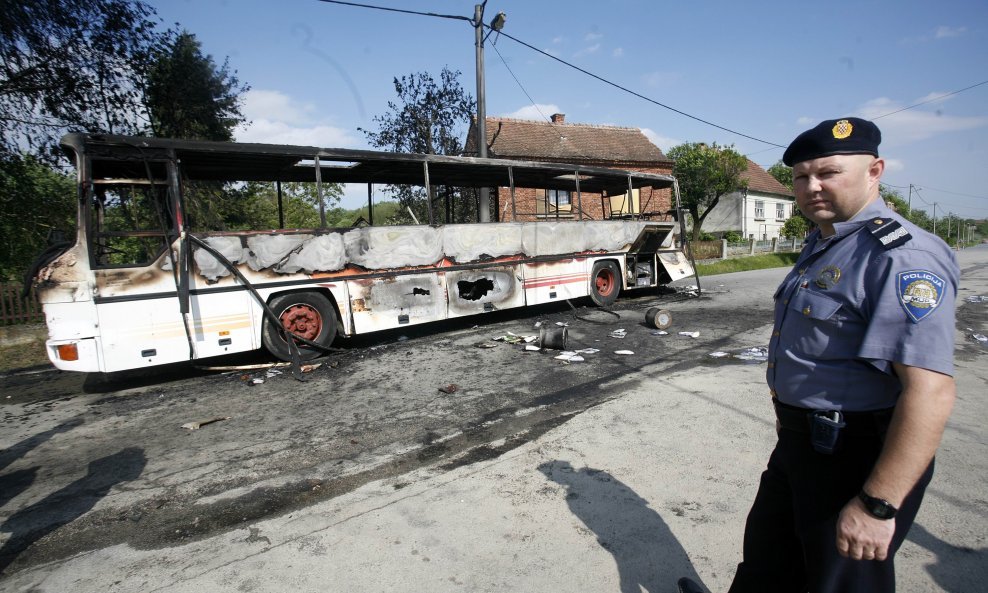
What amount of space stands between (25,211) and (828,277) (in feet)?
46.0

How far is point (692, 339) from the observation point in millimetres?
7211

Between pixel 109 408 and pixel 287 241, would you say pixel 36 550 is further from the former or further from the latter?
pixel 287 241

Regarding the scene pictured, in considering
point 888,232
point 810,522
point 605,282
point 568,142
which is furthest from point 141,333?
point 568,142

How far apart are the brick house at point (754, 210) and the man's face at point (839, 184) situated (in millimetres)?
37987

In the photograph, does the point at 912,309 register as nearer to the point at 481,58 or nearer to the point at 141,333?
the point at 141,333

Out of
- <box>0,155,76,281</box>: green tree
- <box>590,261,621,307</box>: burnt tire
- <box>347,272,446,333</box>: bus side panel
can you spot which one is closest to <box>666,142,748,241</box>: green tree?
<box>590,261,621,307</box>: burnt tire

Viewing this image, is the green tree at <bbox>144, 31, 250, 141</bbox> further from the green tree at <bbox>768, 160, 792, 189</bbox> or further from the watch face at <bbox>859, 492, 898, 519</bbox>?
the green tree at <bbox>768, 160, 792, 189</bbox>

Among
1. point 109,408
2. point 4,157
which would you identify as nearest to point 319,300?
point 109,408

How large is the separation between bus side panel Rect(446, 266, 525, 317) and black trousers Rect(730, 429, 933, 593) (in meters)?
6.49

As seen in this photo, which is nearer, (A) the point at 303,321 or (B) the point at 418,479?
(B) the point at 418,479

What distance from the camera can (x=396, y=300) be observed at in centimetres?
738

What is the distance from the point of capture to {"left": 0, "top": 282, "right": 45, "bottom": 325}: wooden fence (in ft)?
29.9

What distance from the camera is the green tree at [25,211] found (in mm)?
10031

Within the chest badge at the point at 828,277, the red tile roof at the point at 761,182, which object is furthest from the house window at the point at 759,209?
the chest badge at the point at 828,277
